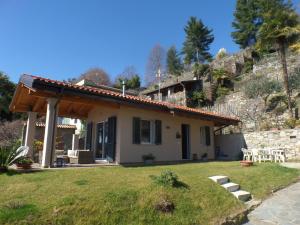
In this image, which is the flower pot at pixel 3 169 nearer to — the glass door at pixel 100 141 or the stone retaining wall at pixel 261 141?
the glass door at pixel 100 141

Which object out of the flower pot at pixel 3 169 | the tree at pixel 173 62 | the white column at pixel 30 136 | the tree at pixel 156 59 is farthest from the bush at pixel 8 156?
the tree at pixel 156 59

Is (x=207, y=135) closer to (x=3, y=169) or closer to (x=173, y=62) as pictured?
(x=3, y=169)

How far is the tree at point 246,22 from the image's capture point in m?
39.4

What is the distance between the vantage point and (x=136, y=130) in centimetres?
1184

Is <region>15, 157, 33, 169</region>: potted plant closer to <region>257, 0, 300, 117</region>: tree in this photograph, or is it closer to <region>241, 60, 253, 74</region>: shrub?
<region>257, 0, 300, 117</region>: tree

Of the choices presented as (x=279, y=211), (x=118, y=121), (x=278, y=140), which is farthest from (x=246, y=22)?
(x=279, y=211)

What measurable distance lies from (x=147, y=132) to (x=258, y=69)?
74.7ft

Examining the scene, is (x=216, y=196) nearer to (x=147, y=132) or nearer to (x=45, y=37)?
(x=147, y=132)

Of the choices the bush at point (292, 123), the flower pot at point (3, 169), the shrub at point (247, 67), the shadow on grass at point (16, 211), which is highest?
the shrub at point (247, 67)

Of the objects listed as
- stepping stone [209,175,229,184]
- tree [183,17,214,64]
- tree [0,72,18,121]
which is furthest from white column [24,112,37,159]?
tree [183,17,214,64]

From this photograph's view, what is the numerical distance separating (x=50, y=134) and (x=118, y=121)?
3.34m

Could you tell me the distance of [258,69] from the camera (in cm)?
2978

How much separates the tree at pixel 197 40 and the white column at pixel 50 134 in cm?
4033

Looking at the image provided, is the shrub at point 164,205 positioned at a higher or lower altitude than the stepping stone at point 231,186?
lower
